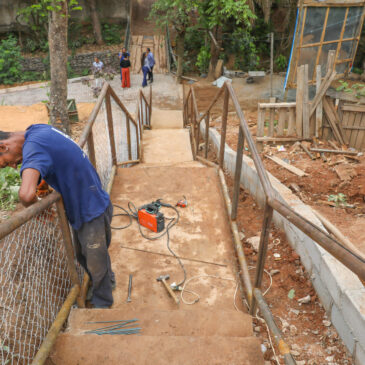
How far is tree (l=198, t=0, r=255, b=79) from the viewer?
10.7m

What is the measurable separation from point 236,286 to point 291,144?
17.1ft

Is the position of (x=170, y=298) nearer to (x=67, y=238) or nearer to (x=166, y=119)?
(x=67, y=238)

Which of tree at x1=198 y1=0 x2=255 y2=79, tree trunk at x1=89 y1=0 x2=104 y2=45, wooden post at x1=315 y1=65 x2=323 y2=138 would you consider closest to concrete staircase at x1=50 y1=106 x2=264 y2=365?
wooden post at x1=315 y1=65 x2=323 y2=138

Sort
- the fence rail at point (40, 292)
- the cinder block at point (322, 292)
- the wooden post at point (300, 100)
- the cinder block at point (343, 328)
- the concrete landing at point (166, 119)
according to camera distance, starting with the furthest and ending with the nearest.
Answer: the concrete landing at point (166, 119) → the wooden post at point (300, 100) → the cinder block at point (322, 292) → the cinder block at point (343, 328) → the fence rail at point (40, 292)

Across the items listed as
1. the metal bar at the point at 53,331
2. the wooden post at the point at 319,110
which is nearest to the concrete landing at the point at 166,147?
the wooden post at the point at 319,110

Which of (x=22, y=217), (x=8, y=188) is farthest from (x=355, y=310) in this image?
(x=8, y=188)

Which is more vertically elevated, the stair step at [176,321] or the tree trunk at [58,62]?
the tree trunk at [58,62]

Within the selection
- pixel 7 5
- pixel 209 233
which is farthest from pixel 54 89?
pixel 7 5

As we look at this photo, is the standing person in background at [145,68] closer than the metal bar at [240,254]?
No

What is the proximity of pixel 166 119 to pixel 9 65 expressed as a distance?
9993 millimetres

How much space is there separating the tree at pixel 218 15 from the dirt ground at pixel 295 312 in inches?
363

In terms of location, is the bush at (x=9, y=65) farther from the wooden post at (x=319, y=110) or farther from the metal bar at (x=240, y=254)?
the metal bar at (x=240, y=254)

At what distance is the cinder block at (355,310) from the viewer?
2.29m

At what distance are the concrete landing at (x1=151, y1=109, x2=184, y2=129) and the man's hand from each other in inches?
346
